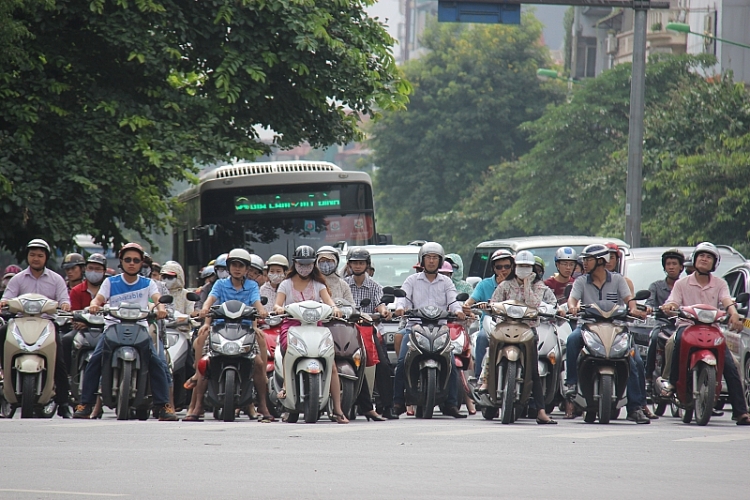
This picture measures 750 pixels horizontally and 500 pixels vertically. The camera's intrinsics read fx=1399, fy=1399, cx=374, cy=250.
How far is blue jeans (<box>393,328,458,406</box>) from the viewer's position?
43.8 feet

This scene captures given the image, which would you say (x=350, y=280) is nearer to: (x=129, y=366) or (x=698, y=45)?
(x=129, y=366)

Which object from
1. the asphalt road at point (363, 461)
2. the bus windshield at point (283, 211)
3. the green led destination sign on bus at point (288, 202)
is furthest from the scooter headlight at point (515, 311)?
the green led destination sign on bus at point (288, 202)

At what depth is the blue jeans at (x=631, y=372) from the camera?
1297cm

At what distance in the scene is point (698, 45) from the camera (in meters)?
50.9

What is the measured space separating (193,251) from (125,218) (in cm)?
128

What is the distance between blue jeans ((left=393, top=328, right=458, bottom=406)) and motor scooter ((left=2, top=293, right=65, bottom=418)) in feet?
10.6

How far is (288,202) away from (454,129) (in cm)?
3420

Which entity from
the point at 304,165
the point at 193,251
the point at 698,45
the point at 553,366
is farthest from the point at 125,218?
the point at 698,45

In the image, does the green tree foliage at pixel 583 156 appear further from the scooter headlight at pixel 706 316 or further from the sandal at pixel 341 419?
the sandal at pixel 341 419

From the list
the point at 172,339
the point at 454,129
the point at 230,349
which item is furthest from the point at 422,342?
the point at 454,129

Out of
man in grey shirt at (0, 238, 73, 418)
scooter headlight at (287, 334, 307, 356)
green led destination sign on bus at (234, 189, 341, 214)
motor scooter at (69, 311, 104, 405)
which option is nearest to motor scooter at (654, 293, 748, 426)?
scooter headlight at (287, 334, 307, 356)

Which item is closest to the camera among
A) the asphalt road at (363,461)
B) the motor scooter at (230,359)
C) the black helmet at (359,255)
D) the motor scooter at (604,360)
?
the asphalt road at (363,461)

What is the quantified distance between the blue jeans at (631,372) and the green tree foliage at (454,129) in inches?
1629

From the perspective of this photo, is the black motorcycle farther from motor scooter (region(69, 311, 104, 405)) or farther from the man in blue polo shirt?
motor scooter (region(69, 311, 104, 405))
